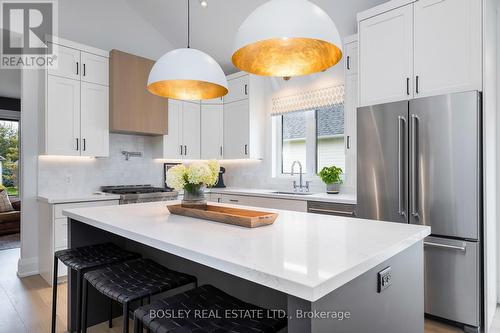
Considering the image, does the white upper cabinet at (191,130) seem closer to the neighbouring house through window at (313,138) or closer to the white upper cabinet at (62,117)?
the neighbouring house through window at (313,138)

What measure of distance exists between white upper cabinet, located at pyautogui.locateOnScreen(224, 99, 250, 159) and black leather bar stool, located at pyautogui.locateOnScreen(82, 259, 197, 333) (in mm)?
2848

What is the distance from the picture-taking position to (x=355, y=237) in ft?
4.72

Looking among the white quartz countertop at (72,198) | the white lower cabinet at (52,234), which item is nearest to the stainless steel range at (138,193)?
the white quartz countertop at (72,198)

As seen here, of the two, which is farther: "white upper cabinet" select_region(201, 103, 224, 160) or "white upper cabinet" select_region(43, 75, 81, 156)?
"white upper cabinet" select_region(201, 103, 224, 160)

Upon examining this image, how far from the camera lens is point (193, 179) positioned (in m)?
2.05

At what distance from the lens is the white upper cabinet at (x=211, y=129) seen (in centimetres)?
484

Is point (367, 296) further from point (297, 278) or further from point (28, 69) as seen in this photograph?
point (28, 69)

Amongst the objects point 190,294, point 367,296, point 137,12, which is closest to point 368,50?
point 367,296

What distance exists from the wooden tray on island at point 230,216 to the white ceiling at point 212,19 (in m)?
2.60

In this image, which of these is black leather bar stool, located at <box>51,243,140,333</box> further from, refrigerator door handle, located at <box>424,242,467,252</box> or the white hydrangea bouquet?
refrigerator door handle, located at <box>424,242,467,252</box>

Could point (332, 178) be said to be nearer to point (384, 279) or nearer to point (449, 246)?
point (449, 246)

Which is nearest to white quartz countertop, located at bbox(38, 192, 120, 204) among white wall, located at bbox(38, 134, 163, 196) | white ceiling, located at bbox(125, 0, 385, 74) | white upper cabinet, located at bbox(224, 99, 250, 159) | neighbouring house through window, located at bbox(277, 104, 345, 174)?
white wall, located at bbox(38, 134, 163, 196)

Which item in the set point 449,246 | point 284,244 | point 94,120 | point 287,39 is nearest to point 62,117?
point 94,120

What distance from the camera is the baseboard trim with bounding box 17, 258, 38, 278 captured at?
3.49m
